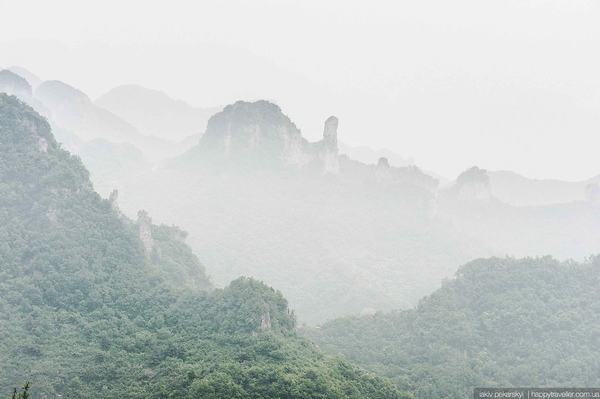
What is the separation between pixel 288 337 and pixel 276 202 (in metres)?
60.9

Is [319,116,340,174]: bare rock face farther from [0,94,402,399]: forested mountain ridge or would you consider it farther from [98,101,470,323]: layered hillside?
[0,94,402,399]: forested mountain ridge

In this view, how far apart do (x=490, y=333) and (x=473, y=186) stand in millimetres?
80569

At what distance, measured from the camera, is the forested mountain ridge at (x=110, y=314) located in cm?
3033

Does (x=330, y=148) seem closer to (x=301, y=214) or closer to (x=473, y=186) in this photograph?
(x=301, y=214)

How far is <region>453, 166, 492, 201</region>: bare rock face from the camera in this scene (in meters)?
124

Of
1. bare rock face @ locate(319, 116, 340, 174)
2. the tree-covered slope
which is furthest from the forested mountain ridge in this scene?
bare rock face @ locate(319, 116, 340, 174)

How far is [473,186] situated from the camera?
12462 centimetres

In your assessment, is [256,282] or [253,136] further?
[253,136]

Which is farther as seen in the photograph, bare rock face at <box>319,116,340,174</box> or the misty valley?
bare rock face at <box>319,116,340,174</box>

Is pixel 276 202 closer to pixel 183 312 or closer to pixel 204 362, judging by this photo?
pixel 183 312

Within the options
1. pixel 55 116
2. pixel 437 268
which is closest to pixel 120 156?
pixel 55 116

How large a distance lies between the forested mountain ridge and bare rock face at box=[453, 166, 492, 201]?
8360 centimetres

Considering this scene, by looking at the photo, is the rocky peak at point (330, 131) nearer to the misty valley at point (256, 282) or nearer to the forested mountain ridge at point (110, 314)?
the misty valley at point (256, 282)

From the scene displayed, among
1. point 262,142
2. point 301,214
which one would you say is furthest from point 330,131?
point 301,214
